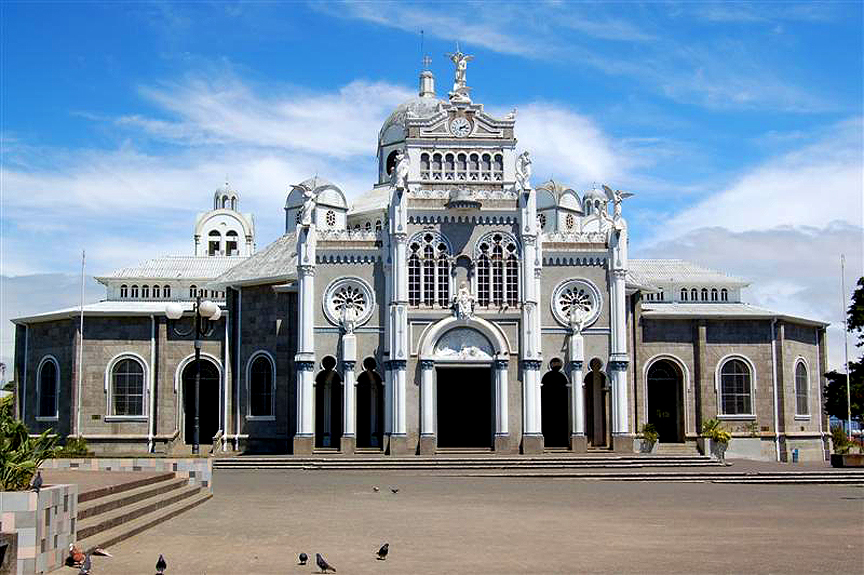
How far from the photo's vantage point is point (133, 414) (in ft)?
178

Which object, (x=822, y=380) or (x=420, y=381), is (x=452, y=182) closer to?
(x=420, y=381)

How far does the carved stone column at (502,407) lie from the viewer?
47344 millimetres

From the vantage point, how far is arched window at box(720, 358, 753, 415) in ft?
179

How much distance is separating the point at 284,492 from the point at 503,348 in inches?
822

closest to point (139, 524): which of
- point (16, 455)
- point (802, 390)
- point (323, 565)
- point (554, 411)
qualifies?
point (16, 455)

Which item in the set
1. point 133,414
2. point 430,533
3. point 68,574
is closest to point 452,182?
point 133,414

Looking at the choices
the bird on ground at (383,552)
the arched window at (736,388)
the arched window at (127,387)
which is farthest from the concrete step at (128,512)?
the arched window at (736,388)

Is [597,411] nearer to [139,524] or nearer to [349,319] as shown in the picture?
[349,319]

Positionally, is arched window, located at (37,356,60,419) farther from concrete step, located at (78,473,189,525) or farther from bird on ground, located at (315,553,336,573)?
bird on ground, located at (315,553,336,573)

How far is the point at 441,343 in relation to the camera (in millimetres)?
48375

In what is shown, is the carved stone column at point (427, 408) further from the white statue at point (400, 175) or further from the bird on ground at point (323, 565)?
the bird on ground at point (323, 565)

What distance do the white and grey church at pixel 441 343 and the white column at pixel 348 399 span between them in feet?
0.30

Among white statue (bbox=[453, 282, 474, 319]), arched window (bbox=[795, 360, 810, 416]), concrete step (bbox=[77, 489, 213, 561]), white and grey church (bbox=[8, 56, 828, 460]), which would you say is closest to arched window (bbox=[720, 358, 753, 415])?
white and grey church (bbox=[8, 56, 828, 460])

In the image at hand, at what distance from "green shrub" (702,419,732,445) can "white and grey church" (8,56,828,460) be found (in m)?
2.72
